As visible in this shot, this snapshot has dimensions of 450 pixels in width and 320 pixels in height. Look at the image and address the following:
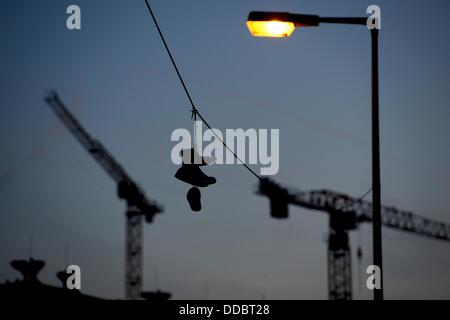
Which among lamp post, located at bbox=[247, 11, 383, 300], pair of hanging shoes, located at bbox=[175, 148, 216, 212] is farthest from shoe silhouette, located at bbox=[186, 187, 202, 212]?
lamp post, located at bbox=[247, 11, 383, 300]

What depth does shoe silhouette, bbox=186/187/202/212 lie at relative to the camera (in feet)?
46.2

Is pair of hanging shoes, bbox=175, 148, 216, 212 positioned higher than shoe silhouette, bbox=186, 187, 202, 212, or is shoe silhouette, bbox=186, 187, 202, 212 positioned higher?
pair of hanging shoes, bbox=175, 148, 216, 212

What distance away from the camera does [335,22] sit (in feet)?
41.7

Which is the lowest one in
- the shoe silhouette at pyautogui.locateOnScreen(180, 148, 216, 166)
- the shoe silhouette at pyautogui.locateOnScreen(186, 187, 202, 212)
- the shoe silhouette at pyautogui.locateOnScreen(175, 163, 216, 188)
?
the shoe silhouette at pyautogui.locateOnScreen(186, 187, 202, 212)

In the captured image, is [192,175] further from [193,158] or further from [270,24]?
[270,24]

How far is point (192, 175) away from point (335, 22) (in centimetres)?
312

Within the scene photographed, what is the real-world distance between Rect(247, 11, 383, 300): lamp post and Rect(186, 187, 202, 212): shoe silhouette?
2896 mm

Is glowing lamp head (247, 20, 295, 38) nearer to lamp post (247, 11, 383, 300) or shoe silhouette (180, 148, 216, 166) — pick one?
lamp post (247, 11, 383, 300)

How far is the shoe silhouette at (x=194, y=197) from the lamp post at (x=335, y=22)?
9.50 ft

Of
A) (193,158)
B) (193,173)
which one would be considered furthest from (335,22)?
(193,173)

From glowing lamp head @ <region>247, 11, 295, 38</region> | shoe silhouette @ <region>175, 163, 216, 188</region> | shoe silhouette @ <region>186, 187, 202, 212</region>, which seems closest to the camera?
glowing lamp head @ <region>247, 11, 295, 38</region>

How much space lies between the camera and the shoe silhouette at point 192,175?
1393 cm
